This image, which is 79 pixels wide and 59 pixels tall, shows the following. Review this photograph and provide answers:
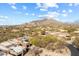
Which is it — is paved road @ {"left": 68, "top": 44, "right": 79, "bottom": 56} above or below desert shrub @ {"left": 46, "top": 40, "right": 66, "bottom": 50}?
below

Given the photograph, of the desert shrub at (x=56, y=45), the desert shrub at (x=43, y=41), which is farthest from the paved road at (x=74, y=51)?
the desert shrub at (x=43, y=41)

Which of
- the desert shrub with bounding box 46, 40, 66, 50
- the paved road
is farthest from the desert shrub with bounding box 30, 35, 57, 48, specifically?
the paved road

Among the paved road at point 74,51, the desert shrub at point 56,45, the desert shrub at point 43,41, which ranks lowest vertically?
the paved road at point 74,51

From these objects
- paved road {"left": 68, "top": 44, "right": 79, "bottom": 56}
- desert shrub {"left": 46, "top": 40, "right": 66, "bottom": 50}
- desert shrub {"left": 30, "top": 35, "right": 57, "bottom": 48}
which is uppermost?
desert shrub {"left": 30, "top": 35, "right": 57, "bottom": 48}

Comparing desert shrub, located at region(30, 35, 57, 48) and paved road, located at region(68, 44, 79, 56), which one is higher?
desert shrub, located at region(30, 35, 57, 48)

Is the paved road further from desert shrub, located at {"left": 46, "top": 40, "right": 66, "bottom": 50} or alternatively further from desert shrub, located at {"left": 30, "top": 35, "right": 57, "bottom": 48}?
desert shrub, located at {"left": 30, "top": 35, "right": 57, "bottom": 48}

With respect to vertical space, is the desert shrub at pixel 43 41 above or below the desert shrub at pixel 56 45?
above

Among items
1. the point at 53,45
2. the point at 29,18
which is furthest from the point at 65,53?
the point at 29,18

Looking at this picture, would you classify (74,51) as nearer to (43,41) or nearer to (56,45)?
(56,45)

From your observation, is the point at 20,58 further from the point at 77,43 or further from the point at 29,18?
the point at 77,43

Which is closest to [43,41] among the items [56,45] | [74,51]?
[56,45]

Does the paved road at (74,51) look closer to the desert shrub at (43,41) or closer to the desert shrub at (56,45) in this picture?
the desert shrub at (56,45)

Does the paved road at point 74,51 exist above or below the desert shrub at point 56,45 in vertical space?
below
